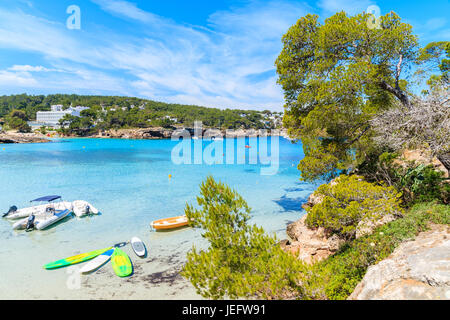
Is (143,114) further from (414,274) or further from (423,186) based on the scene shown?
(414,274)

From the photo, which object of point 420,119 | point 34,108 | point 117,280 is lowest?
point 117,280

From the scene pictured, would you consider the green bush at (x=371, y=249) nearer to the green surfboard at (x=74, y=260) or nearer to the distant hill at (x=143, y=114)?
the green surfboard at (x=74, y=260)

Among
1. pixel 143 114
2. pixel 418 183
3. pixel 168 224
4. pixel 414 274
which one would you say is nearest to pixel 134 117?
pixel 143 114

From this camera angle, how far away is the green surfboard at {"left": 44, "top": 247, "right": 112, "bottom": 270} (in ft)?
33.4

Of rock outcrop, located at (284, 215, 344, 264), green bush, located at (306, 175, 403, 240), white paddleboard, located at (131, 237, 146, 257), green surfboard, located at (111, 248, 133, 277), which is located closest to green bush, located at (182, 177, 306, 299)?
green bush, located at (306, 175, 403, 240)

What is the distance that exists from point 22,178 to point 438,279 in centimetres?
3616

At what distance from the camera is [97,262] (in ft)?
34.1

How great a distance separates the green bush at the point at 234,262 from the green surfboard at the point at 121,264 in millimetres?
5604

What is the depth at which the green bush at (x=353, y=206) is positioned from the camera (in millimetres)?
7883
